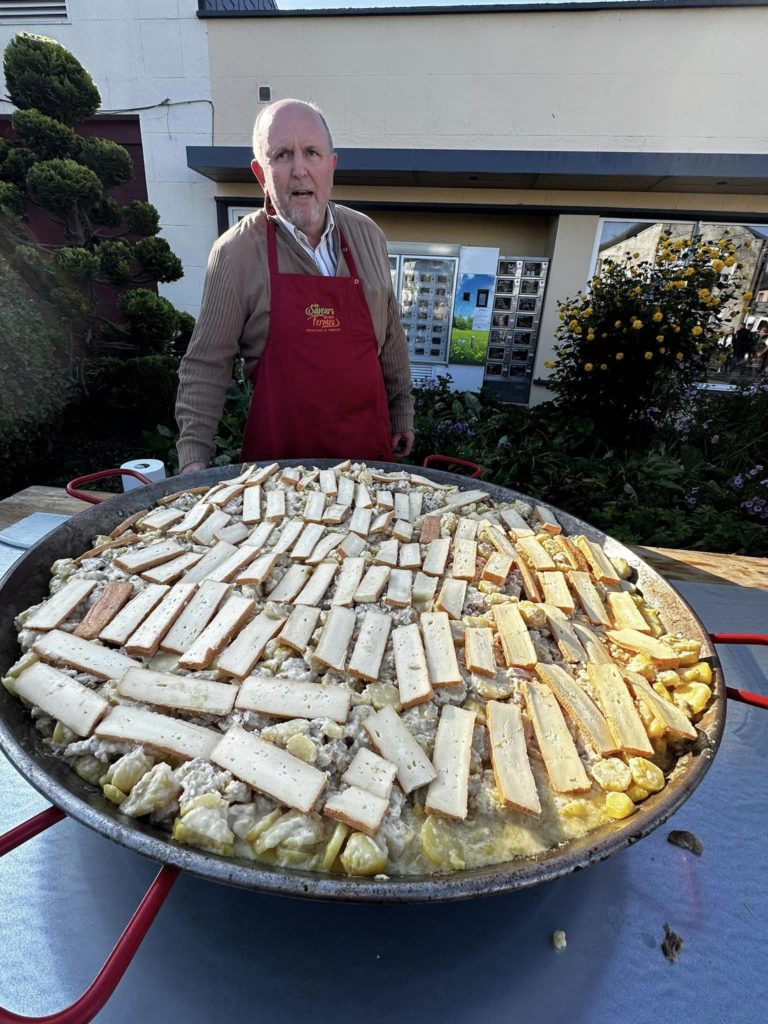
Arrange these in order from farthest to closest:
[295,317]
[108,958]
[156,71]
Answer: [156,71] → [295,317] → [108,958]

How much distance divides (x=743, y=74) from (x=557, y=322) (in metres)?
3.04

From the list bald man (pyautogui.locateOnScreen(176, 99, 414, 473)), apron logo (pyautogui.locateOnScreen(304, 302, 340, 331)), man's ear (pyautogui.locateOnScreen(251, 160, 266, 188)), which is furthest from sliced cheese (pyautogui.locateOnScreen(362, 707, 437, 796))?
man's ear (pyautogui.locateOnScreen(251, 160, 266, 188))

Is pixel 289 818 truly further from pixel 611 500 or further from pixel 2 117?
pixel 2 117

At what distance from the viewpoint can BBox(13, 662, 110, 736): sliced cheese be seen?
975mm

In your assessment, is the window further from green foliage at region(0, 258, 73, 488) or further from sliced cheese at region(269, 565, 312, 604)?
sliced cheese at region(269, 565, 312, 604)

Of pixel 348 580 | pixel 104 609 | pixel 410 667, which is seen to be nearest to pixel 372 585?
pixel 348 580

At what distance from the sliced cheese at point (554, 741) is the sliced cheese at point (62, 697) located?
0.82m

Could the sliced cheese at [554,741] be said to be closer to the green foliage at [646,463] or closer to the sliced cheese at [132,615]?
the sliced cheese at [132,615]

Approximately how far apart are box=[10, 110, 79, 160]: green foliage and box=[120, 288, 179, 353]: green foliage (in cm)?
126

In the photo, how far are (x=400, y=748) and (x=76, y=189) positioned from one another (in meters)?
5.72

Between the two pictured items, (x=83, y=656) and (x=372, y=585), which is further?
(x=372, y=585)

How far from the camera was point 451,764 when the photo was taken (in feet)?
3.13

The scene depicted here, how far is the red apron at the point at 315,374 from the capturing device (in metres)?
2.25

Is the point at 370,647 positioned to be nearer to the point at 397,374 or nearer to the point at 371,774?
the point at 371,774
